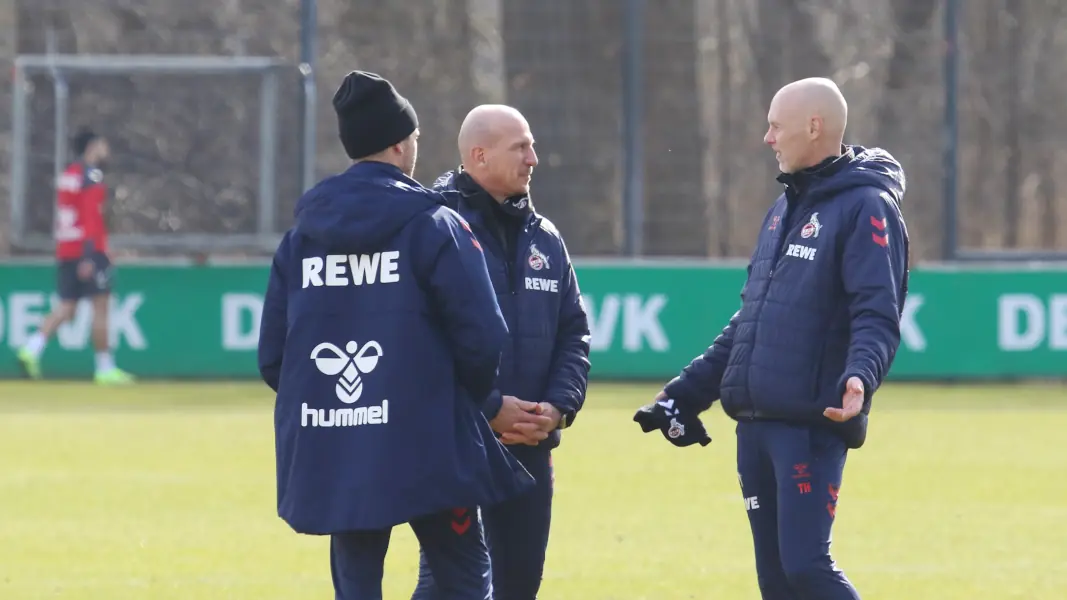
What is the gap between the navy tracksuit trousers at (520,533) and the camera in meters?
6.71

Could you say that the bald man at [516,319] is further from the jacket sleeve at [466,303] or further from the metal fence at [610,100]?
the metal fence at [610,100]

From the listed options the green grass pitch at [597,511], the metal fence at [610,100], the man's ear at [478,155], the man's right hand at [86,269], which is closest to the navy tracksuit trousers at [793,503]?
the man's ear at [478,155]

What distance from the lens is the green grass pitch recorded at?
868cm

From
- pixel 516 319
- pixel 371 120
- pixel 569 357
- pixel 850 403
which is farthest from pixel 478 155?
pixel 850 403

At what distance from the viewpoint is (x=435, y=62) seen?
2228cm

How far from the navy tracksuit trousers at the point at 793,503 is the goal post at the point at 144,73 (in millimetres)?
14464

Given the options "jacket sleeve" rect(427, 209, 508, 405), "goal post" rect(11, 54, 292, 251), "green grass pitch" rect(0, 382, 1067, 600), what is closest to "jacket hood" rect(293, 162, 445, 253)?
"jacket sleeve" rect(427, 209, 508, 405)

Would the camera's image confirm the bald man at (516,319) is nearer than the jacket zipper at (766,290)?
No

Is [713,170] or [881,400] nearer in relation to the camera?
[881,400]

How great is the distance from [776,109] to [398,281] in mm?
1455

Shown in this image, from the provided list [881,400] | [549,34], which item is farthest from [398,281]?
[549,34]

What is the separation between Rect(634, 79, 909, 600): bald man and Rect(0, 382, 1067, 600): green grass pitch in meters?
2.10

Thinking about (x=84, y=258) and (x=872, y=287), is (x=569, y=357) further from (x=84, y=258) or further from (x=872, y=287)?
(x=84, y=258)

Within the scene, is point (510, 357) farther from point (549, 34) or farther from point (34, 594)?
point (549, 34)
